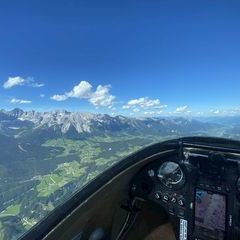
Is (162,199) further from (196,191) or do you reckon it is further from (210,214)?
(210,214)

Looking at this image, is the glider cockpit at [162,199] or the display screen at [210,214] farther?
the display screen at [210,214]

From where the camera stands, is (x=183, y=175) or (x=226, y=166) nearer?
(x=226, y=166)

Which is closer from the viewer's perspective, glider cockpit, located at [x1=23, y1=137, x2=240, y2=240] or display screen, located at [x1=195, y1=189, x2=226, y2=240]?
glider cockpit, located at [x1=23, y1=137, x2=240, y2=240]

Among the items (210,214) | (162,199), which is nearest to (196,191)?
(210,214)

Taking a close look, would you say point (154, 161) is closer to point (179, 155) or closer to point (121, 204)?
point (179, 155)

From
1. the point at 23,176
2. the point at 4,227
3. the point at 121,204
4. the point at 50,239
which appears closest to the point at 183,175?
the point at 121,204

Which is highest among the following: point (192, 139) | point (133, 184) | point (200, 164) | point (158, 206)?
point (192, 139)
